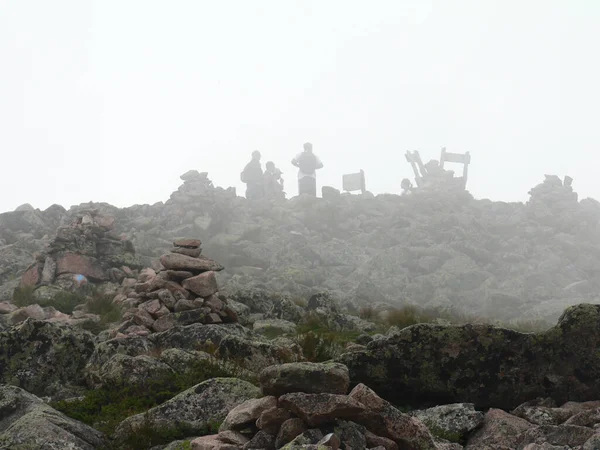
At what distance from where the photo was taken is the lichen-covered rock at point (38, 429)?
6.73 meters

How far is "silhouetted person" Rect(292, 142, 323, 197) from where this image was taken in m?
84.6

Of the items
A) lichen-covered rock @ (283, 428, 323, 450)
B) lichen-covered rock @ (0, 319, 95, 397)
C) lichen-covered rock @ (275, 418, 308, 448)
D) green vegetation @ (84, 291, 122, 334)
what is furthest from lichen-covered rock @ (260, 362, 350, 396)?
green vegetation @ (84, 291, 122, 334)

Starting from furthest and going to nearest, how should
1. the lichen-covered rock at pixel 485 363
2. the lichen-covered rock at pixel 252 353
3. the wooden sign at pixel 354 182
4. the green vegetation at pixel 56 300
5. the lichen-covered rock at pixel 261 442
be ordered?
the wooden sign at pixel 354 182 < the green vegetation at pixel 56 300 < the lichen-covered rock at pixel 252 353 < the lichen-covered rock at pixel 485 363 < the lichen-covered rock at pixel 261 442

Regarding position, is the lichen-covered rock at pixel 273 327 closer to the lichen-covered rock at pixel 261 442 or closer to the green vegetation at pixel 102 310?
the green vegetation at pixel 102 310

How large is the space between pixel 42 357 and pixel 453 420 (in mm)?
8432

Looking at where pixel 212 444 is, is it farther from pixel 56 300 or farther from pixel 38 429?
pixel 56 300

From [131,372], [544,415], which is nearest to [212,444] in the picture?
[131,372]

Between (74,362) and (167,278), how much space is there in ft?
20.0

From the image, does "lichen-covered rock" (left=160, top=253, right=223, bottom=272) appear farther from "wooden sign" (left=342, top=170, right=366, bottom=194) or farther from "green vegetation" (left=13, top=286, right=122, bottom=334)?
"wooden sign" (left=342, top=170, right=366, bottom=194)

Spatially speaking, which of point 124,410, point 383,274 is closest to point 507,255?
point 383,274

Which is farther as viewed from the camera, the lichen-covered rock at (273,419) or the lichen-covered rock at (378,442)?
the lichen-covered rock at (273,419)

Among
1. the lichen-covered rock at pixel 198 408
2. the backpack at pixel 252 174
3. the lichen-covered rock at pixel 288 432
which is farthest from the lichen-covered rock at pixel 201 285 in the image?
the backpack at pixel 252 174

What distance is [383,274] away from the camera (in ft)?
172

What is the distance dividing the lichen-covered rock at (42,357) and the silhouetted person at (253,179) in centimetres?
7371
